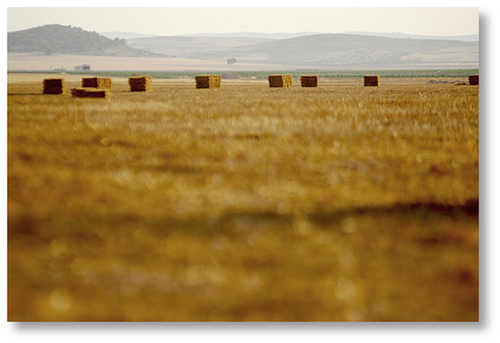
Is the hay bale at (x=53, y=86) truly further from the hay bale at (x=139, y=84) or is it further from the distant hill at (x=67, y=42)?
the distant hill at (x=67, y=42)

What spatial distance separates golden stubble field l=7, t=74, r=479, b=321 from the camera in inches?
137

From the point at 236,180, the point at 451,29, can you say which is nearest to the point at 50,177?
the point at 236,180

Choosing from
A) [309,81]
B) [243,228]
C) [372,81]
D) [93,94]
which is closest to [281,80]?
[309,81]

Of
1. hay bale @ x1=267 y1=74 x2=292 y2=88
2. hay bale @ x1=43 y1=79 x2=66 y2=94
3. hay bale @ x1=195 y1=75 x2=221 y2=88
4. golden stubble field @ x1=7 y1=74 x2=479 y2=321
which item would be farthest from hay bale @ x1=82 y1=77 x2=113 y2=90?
golden stubble field @ x1=7 y1=74 x2=479 y2=321

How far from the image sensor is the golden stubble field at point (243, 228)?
3.47 m

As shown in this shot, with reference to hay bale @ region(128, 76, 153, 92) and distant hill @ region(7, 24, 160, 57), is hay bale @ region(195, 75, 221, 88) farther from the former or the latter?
distant hill @ region(7, 24, 160, 57)

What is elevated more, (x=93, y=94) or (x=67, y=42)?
(x=67, y=42)

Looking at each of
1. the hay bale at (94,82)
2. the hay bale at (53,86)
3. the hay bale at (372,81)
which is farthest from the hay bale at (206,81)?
the hay bale at (372,81)

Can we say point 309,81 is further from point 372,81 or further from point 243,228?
point 243,228

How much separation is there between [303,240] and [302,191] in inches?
65.4

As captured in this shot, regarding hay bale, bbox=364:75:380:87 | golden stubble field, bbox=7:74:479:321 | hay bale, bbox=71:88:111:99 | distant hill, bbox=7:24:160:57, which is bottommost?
golden stubble field, bbox=7:74:479:321

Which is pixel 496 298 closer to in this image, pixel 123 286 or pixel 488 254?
pixel 488 254

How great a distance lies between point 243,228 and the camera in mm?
4793

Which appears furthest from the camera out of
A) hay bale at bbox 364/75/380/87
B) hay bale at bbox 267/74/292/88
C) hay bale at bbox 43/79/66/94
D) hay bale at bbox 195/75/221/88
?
hay bale at bbox 364/75/380/87
